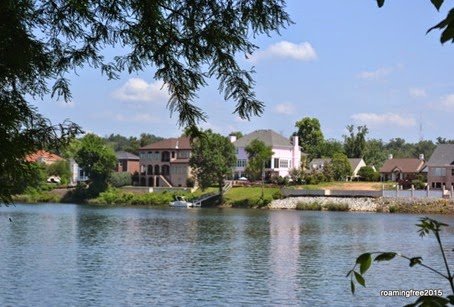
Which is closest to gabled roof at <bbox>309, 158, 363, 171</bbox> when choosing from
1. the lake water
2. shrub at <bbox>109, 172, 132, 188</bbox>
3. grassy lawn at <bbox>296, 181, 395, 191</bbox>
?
grassy lawn at <bbox>296, 181, 395, 191</bbox>

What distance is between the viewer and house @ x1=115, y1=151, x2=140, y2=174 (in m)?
108

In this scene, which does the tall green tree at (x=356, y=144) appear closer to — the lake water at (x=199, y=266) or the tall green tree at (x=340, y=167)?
the tall green tree at (x=340, y=167)

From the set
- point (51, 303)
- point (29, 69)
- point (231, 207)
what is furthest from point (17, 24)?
point (231, 207)

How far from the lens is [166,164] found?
328 ft

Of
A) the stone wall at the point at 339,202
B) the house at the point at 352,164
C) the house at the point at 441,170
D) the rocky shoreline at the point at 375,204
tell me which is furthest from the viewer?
the house at the point at 352,164

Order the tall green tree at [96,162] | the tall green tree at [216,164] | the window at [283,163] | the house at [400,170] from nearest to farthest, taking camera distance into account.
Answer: the tall green tree at [216,164]
the tall green tree at [96,162]
the house at [400,170]
the window at [283,163]

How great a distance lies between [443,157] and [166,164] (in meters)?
40.2

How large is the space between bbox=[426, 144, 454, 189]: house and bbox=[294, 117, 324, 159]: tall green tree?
32170mm

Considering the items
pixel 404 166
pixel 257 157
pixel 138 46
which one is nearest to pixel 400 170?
pixel 404 166

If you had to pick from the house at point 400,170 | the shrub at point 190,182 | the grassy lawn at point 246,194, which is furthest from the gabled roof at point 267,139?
the house at point 400,170

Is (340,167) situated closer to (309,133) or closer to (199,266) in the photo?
(309,133)

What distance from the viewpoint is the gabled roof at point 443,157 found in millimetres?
80750

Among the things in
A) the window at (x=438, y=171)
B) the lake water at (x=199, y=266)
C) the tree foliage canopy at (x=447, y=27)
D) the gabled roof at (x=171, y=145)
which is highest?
the gabled roof at (x=171, y=145)

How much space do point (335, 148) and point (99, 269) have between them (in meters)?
88.5
